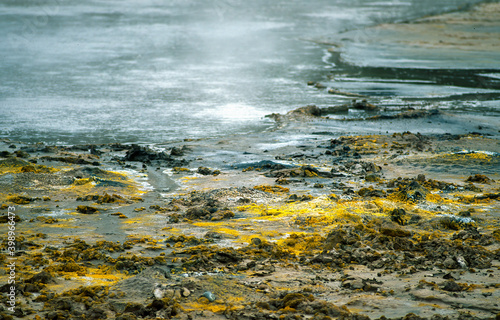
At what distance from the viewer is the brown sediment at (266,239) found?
4.58m

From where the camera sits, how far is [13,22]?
2680 cm

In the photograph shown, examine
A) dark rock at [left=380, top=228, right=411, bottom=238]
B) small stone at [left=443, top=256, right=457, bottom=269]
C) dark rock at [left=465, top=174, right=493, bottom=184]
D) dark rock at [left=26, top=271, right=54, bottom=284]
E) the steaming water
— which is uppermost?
the steaming water

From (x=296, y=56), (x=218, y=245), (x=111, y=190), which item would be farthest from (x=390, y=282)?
(x=296, y=56)

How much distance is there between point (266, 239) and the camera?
635cm

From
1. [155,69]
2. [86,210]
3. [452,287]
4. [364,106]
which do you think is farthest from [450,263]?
[155,69]

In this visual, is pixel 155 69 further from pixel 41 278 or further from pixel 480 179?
pixel 41 278

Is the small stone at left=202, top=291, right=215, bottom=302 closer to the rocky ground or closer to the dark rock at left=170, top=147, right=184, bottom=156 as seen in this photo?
the rocky ground

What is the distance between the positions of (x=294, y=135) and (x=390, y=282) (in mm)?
6948

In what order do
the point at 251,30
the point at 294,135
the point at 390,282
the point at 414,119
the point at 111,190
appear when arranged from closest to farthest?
the point at 390,282, the point at 111,190, the point at 294,135, the point at 414,119, the point at 251,30

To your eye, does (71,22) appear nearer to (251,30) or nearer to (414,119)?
(251,30)

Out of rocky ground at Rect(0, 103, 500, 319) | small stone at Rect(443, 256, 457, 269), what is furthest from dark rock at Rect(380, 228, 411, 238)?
small stone at Rect(443, 256, 457, 269)

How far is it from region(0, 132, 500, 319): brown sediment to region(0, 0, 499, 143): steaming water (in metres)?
→ 2.97

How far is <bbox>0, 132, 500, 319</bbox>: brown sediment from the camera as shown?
15.0 ft

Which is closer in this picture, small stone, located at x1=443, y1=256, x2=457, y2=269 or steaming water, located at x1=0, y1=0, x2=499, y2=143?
small stone, located at x1=443, y1=256, x2=457, y2=269
